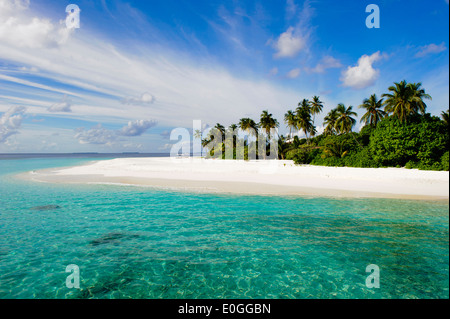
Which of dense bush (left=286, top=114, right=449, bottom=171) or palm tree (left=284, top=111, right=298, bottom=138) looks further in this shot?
palm tree (left=284, top=111, right=298, bottom=138)

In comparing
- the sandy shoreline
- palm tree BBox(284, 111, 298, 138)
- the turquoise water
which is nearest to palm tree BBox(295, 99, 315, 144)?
palm tree BBox(284, 111, 298, 138)

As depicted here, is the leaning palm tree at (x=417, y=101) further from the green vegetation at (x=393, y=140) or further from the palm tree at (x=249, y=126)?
the palm tree at (x=249, y=126)

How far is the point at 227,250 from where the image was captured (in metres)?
9.20

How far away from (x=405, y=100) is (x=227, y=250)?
4006 cm

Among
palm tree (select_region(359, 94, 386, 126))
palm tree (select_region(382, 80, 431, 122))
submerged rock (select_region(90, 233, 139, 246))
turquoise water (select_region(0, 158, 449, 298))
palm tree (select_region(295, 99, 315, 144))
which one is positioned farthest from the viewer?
palm tree (select_region(295, 99, 315, 144))

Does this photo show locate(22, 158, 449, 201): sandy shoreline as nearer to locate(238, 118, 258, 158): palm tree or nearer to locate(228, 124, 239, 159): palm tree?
locate(228, 124, 239, 159): palm tree

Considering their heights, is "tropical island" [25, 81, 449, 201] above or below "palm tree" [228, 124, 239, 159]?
below

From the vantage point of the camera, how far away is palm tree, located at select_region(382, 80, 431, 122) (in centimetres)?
3266

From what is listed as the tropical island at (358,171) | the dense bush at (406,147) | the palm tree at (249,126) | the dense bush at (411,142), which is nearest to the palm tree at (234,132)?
the palm tree at (249,126)

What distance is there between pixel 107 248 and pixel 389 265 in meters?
11.2

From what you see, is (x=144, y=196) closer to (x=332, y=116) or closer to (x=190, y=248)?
(x=190, y=248)

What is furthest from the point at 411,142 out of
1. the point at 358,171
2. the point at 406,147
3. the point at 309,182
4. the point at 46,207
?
the point at 46,207

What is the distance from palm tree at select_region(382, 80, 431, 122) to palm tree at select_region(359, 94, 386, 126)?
13.0 meters
